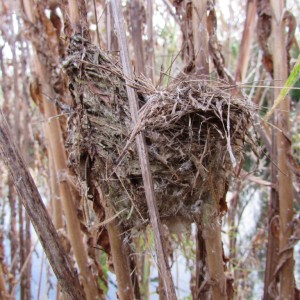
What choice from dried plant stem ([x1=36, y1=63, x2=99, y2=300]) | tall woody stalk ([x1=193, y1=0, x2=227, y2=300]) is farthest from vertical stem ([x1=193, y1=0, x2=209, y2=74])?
dried plant stem ([x1=36, y1=63, x2=99, y2=300])

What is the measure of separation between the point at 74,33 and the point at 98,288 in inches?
23.6

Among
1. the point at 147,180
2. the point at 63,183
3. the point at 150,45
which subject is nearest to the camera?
the point at 147,180

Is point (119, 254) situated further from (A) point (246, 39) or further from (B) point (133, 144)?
(A) point (246, 39)

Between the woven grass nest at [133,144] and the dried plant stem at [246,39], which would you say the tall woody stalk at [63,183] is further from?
the dried plant stem at [246,39]

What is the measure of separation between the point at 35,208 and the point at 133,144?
0.60ft

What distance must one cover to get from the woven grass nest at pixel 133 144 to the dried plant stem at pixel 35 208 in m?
0.12

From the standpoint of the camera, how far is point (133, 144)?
63 cm

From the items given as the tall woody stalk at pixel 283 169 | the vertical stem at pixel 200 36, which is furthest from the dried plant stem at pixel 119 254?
the tall woody stalk at pixel 283 169

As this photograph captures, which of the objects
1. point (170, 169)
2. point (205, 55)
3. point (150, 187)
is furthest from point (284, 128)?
point (150, 187)

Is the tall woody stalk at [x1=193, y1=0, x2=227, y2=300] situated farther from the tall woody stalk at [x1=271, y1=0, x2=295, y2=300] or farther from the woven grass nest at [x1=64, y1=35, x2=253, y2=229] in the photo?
the tall woody stalk at [x1=271, y1=0, x2=295, y2=300]

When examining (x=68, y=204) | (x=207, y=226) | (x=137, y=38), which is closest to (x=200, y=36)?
(x=137, y=38)

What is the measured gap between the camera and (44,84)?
35.8 inches

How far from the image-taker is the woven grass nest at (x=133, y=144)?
2.02 feet

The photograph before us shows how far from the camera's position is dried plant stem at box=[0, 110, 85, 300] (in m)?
0.53
